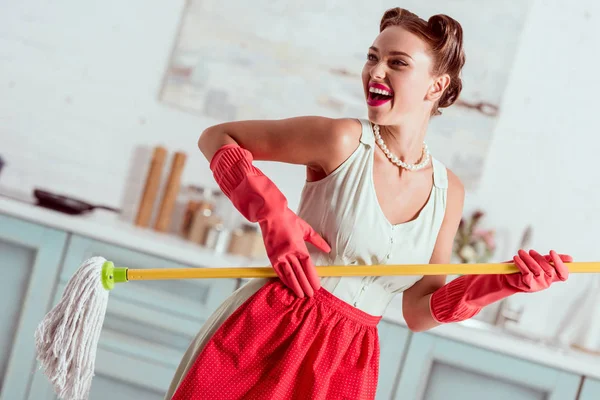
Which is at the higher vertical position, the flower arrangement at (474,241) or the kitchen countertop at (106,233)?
the flower arrangement at (474,241)

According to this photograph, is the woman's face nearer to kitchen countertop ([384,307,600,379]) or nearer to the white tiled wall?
kitchen countertop ([384,307,600,379])

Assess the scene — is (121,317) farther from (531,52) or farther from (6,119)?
(531,52)

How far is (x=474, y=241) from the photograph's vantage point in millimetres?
2770

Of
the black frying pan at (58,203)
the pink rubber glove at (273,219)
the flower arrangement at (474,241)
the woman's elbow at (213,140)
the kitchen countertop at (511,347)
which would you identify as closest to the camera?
the pink rubber glove at (273,219)

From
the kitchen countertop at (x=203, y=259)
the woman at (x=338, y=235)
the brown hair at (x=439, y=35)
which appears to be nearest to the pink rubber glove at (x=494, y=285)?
the woman at (x=338, y=235)

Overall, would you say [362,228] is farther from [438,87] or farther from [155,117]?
[155,117]

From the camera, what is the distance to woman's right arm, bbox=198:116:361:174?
52.4 inches

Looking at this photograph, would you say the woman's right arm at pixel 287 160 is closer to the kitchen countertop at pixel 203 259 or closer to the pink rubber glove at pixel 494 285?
the pink rubber glove at pixel 494 285

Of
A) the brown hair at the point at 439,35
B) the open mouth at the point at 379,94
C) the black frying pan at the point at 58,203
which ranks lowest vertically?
the black frying pan at the point at 58,203

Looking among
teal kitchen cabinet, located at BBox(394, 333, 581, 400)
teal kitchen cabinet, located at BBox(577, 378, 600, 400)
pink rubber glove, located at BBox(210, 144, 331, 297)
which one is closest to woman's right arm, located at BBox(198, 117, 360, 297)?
pink rubber glove, located at BBox(210, 144, 331, 297)

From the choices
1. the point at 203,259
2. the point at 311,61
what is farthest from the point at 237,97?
the point at 203,259

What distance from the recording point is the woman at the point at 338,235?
1.31 m

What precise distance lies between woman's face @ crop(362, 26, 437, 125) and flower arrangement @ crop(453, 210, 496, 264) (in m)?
1.47

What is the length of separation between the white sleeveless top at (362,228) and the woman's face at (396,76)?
0.23 feet
